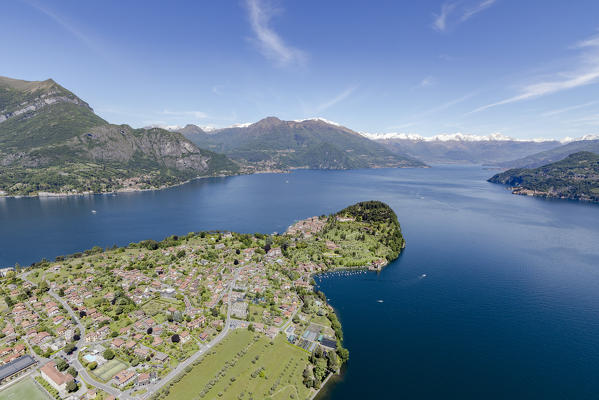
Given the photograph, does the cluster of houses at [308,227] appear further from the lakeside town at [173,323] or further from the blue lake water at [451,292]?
the lakeside town at [173,323]

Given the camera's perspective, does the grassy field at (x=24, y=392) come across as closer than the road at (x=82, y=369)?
Yes

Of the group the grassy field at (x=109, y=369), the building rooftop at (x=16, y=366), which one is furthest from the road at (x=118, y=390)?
the building rooftop at (x=16, y=366)

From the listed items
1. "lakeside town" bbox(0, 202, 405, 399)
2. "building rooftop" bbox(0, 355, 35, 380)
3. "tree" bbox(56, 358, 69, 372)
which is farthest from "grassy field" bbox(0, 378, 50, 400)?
"tree" bbox(56, 358, 69, 372)

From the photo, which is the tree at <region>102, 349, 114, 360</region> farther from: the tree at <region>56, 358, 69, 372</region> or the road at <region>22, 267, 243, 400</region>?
the tree at <region>56, 358, 69, 372</region>

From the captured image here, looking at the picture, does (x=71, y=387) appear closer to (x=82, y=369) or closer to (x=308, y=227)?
(x=82, y=369)

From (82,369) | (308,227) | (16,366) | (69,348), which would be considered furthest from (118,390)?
(308,227)
